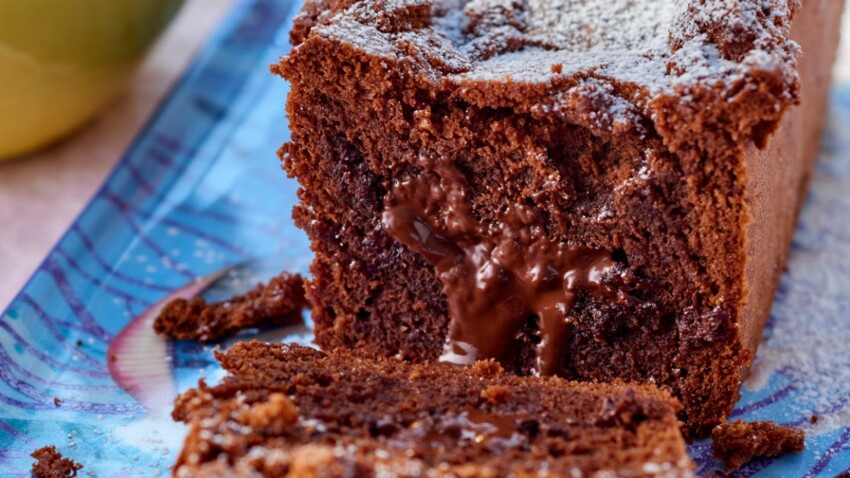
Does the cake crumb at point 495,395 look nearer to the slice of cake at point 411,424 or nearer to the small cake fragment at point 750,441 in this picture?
the slice of cake at point 411,424

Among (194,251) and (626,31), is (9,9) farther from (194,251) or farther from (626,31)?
(626,31)

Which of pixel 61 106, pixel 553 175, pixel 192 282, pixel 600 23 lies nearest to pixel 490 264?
pixel 553 175

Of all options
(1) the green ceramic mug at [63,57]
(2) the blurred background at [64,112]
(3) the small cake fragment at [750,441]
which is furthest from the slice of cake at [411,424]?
(1) the green ceramic mug at [63,57]

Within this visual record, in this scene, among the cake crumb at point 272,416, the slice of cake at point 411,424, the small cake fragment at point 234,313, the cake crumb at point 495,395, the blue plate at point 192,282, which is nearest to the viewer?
the slice of cake at point 411,424

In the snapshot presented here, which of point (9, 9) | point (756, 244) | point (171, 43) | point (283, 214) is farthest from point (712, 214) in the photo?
point (171, 43)

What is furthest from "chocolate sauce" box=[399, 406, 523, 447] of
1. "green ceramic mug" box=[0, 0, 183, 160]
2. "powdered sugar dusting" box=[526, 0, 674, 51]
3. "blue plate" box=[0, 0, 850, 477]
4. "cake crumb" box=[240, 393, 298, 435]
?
A: "green ceramic mug" box=[0, 0, 183, 160]

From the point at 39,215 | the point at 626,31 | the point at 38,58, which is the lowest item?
the point at 626,31
